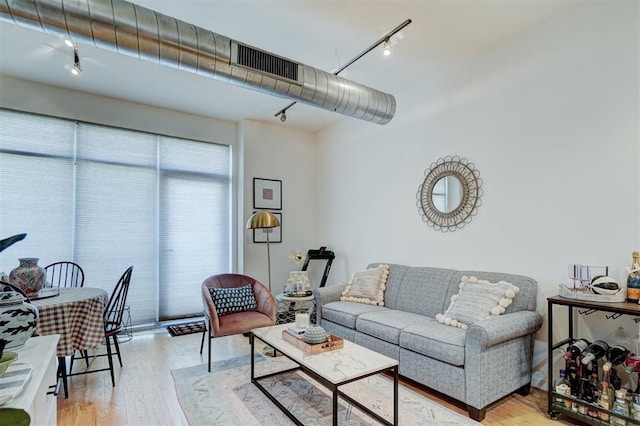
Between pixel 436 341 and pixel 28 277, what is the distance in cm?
328

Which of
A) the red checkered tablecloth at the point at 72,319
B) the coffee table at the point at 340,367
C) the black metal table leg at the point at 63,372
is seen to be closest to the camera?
the coffee table at the point at 340,367

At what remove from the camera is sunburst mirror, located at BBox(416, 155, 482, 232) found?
3439 millimetres

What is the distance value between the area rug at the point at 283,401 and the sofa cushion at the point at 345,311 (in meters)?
0.62

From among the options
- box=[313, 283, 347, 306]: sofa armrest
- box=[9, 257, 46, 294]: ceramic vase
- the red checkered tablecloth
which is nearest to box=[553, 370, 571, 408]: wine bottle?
box=[313, 283, 347, 306]: sofa armrest

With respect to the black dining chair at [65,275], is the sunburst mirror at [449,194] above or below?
above

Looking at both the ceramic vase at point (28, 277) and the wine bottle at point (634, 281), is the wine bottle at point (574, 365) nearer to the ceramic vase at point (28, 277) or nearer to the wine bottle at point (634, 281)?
the wine bottle at point (634, 281)

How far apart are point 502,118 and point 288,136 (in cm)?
336

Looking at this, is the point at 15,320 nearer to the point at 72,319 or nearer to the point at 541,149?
the point at 72,319

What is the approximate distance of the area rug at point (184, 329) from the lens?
14.3ft

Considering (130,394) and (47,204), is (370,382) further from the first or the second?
(47,204)

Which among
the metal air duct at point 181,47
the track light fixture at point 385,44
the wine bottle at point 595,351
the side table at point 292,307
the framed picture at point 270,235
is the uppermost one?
the track light fixture at point 385,44

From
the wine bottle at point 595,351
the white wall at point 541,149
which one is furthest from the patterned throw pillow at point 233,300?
the wine bottle at point 595,351

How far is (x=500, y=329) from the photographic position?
2424mm

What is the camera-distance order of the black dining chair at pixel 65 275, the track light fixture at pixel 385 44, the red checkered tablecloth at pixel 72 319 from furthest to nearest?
the black dining chair at pixel 65 275
the track light fixture at pixel 385 44
the red checkered tablecloth at pixel 72 319
